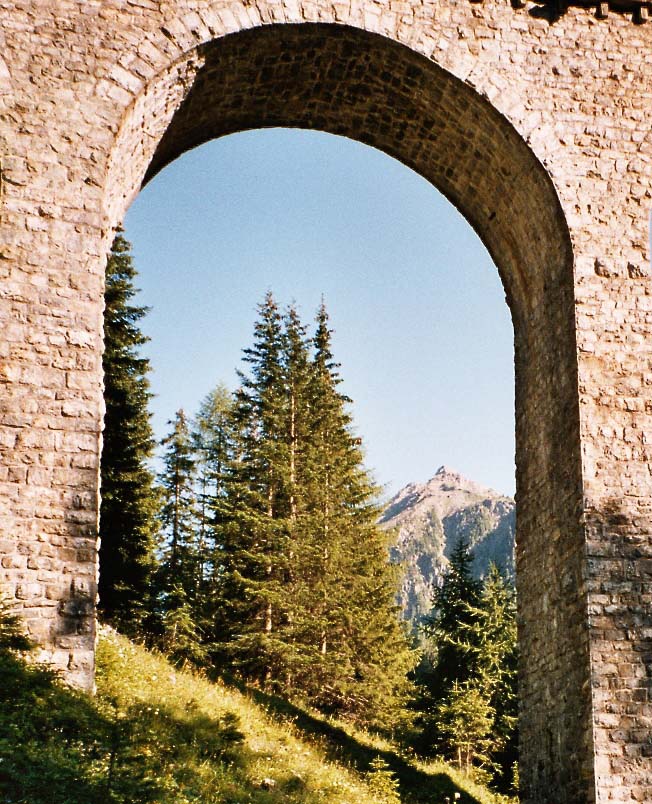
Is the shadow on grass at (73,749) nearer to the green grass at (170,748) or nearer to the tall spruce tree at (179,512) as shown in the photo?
the green grass at (170,748)

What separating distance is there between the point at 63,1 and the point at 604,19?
19.8ft

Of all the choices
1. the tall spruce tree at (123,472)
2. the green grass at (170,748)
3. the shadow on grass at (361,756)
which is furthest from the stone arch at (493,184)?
the tall spruce tree at (123,472)

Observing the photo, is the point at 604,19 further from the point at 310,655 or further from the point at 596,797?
the point at 310,655

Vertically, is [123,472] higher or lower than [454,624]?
higher

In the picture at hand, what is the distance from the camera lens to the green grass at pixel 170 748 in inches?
231

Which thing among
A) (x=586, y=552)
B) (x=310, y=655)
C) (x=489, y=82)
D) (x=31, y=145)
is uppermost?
(x=489, y=82)

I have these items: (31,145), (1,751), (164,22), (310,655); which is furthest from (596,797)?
(310,655)

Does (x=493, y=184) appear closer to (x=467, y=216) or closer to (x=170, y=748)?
(x=467, y=216)

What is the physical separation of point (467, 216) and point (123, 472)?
1093 centimetres

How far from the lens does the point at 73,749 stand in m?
6.14

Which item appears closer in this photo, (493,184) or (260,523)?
(493,184)

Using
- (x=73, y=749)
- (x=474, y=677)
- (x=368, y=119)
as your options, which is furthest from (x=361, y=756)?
(x=474, y=677)

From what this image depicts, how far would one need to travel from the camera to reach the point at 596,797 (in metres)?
7.87

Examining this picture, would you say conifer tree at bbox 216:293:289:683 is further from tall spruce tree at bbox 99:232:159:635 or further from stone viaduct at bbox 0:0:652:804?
stone viaduct at bbox 0:0:652:804
